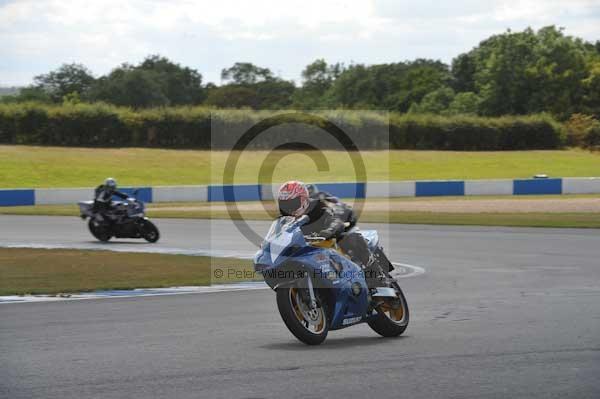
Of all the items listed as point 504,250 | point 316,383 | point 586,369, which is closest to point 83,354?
point 316,383

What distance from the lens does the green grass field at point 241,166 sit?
158 feet

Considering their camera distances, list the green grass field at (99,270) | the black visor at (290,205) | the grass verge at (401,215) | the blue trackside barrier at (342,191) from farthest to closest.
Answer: the blue trackside barrier at (342,191) < the grass verge at (401,215) < the green grass field at (99,270) < the black visor at (290,205)

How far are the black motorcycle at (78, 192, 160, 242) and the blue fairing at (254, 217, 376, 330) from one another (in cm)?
1339

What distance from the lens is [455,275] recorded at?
14.8 m

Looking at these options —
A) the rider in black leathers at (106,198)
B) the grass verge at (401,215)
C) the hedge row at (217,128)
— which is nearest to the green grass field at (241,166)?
the hedge row at (217,128)

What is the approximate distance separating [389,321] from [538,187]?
108ft

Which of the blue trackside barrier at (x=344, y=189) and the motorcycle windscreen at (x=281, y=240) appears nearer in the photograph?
the motorcycle windscreen at (x=281, y=240)

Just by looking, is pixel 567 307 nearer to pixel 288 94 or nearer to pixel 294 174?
pixel 294 174

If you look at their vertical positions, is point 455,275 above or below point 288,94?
below

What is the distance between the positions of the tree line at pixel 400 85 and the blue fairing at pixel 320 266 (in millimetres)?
62536

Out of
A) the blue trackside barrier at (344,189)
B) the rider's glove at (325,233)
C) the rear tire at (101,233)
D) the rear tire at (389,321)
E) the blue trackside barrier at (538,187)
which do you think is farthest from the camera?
the blue trackside barrier at (538,187)

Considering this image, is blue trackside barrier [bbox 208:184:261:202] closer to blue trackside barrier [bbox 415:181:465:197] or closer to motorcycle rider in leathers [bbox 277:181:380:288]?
blue trackside barrier [bbox 415:181:465:197]

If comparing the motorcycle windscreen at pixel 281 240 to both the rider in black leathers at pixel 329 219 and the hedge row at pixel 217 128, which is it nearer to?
the rider in black leathers at pixel 329 219

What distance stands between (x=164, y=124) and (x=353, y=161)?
11.6 metres
